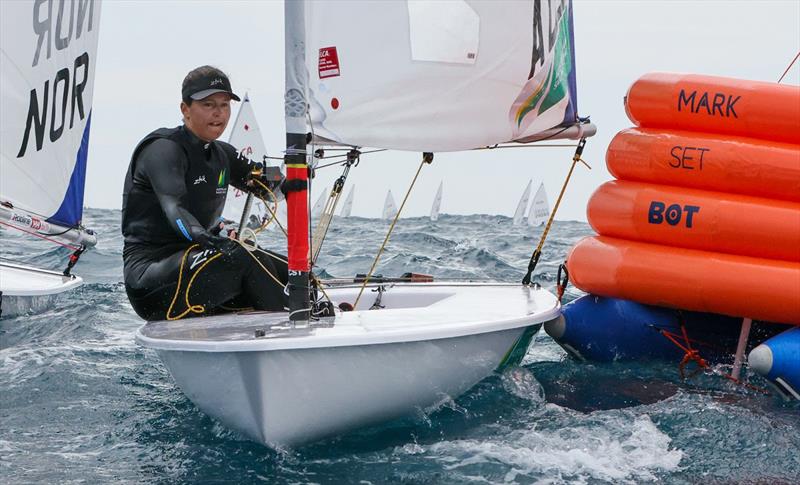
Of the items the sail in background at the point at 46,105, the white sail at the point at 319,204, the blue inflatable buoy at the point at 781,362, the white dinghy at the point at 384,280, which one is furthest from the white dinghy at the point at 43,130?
the white sail at the point at 319,204

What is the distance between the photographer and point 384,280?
19.9ft

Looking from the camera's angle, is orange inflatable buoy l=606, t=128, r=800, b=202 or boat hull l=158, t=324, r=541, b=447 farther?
orange inflatable buoy l=606, t=128, r=800, b=202

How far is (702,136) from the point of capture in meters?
5.22

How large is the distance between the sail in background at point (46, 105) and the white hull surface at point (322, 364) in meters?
3.53

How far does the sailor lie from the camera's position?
439cm

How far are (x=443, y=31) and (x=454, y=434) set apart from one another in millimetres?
2124

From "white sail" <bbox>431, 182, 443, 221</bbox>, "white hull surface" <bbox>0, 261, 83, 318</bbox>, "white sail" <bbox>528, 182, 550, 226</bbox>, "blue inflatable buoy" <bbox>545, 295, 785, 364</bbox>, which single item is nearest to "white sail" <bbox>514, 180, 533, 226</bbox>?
"white sail" <bbox>528, 182, 550, 226</bbox>

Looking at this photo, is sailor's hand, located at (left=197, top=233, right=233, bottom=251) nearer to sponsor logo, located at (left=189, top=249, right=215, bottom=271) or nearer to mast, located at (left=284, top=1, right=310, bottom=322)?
sponsor logo, located at (left=189, top=249, right=215, bottom=271)

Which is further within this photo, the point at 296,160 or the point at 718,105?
the point at 718,105

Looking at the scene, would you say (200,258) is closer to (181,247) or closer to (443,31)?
(181,247)

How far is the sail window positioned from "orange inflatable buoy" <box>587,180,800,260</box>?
1139 mm

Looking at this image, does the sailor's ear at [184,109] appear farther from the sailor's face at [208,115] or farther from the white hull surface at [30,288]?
the white hull surface at [30,288]

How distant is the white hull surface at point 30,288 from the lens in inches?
297

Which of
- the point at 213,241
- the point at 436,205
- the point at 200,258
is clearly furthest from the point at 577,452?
the point at 436,205
